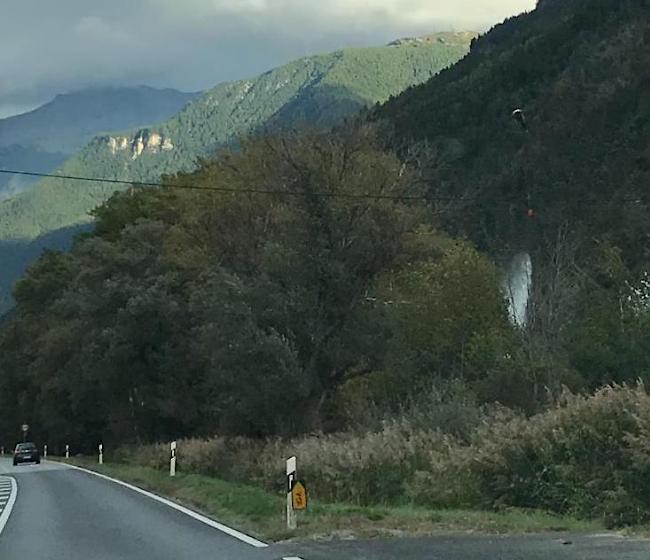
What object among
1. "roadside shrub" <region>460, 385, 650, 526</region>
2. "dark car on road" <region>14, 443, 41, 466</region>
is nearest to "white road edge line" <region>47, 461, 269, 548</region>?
"roadside shrub" <region>460, 385, 650, 526</region>

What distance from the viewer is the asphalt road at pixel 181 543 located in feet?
38.3

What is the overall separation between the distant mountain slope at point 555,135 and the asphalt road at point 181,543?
84.1 feet

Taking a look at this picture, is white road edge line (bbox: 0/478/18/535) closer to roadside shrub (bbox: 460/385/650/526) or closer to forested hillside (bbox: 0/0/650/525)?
forested hillside (bbox: 0/0/650/525)

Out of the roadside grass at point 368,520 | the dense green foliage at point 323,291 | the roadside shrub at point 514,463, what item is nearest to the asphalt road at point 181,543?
the roadside grass at point 368,520

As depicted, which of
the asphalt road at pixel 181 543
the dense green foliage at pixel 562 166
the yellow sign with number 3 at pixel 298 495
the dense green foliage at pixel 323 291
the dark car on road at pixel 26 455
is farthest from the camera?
the dark car on road at pixel 26 455

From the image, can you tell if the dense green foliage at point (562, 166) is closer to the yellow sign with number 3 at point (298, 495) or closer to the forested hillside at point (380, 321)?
the forested hillside at point (380, 321)

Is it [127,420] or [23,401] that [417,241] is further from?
[23,401]

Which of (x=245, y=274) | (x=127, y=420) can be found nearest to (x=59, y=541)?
(x=245, y=274)

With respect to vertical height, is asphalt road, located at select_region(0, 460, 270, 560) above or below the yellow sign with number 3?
below

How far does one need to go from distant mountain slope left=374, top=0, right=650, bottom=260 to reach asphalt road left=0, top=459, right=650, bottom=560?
84.1 feet

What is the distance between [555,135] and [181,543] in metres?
56.8

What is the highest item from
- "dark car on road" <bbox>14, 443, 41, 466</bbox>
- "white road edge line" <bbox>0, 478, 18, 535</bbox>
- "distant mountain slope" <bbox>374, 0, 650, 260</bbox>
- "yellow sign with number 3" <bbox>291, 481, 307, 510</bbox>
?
"distant mountain slope" <bbox>374, 0, 650, 260</bbox>

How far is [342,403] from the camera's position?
118ft

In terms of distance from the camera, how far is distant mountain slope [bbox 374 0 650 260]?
54.8 m
